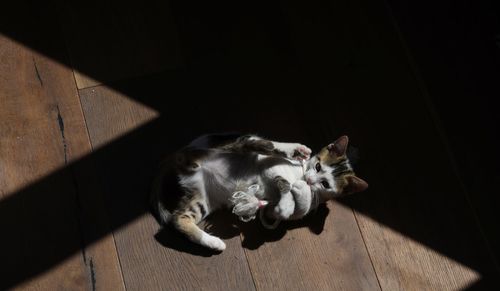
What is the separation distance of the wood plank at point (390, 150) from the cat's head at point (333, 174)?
17cm

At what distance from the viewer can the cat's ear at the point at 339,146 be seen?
1438 mm

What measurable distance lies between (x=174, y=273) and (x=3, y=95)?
0.70m

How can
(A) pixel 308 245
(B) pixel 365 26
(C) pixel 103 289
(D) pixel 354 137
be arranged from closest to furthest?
(C) pixel 103 289, (A) pixel 308 245, (D) pixel 354 137, (B) pixel 365 26

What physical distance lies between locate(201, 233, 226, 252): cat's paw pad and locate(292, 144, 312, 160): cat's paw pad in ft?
0.99

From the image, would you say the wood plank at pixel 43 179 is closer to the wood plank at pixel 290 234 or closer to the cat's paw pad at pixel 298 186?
the wood plank at pixel 290 234

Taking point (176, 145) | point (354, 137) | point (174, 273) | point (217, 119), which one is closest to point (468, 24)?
point (354, 137)

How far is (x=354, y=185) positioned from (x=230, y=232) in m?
0.36

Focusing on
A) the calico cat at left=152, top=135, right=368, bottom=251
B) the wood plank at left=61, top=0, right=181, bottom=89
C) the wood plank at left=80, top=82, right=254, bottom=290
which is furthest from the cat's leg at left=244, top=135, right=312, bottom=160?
the wood plank at left=61, top=0, right=181, bottom=89

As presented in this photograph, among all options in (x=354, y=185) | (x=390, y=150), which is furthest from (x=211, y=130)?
(x=390, y=150)

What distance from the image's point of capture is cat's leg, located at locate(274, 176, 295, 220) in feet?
4.68

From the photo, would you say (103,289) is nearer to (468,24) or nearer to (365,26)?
(365,26)

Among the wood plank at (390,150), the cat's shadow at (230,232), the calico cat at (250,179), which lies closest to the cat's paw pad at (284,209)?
the calico cat at (250,179)

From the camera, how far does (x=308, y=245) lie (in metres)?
1.55

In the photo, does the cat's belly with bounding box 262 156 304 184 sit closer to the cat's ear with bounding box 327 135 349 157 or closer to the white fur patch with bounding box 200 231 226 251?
the cat's ear with bounding box 327 135 349 157
